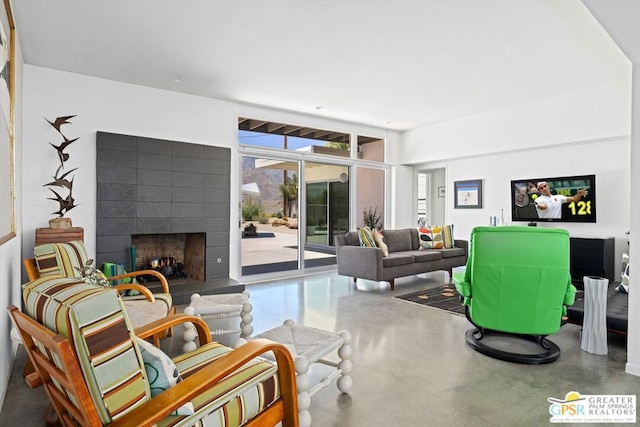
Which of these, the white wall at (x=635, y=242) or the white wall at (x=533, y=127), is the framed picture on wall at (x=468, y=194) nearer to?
the white wall at (x=533, y=127)

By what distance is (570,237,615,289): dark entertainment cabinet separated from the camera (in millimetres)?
5176

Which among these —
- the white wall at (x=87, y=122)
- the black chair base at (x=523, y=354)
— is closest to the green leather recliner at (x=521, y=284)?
the black chair base at (x=523, y=354)

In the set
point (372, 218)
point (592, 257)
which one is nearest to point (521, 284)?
point (592, 257)

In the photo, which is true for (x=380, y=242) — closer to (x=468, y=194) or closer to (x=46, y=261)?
(x=468, y=194)

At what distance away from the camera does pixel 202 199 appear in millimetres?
5477

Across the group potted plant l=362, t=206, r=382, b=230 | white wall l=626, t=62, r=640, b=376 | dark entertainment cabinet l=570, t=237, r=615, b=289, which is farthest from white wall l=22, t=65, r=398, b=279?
dark entertainment cabinet l=570, t=237, r=615, b=289

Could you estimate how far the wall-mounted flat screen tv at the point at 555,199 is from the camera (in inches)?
220

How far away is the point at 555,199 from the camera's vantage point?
595 cm

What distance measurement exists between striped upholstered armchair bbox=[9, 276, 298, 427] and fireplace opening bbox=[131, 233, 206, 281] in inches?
153

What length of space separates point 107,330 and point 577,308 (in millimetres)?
3688

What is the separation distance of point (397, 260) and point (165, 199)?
3362 millimetres

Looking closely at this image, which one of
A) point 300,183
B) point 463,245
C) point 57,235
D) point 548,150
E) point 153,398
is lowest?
point 153,398

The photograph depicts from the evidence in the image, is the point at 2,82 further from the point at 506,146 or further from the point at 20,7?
the point at 506,146

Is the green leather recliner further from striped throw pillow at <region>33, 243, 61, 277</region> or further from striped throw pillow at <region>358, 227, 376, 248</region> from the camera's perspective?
striped throw pillow at <region>33, 243, 61, 277</region>
